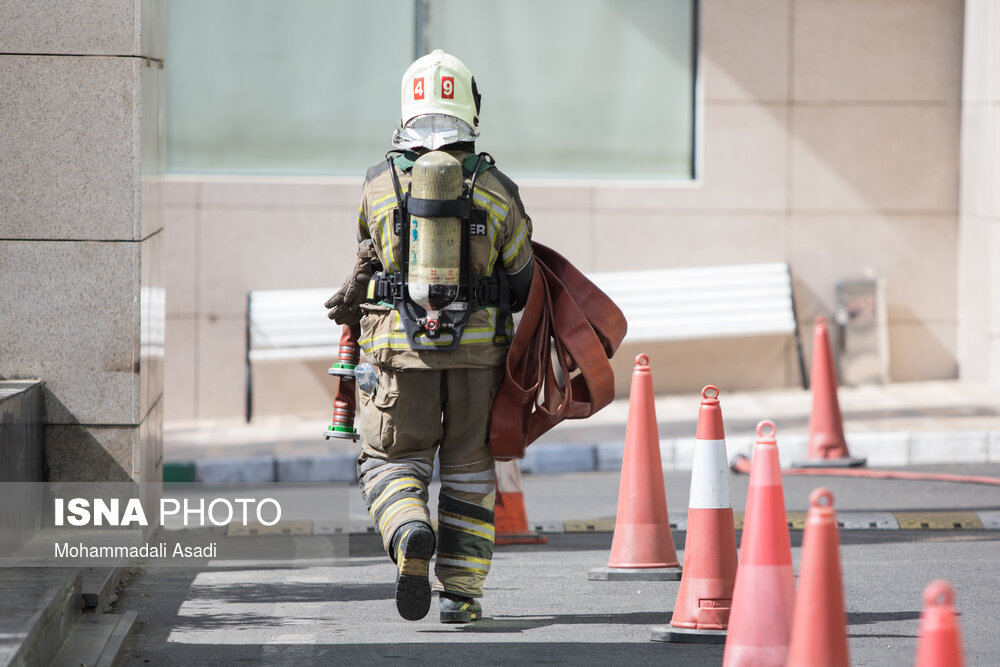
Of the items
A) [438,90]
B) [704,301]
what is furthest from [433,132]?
[704,301]

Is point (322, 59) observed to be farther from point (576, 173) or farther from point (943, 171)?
point (943, 171)

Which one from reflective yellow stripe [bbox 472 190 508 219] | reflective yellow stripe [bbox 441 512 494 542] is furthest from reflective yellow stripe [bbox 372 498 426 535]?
reflective yellow stripe [bbox 472 190 508 219]

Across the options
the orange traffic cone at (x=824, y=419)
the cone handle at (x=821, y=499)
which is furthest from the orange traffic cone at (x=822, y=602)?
the orange traffic cone at (x=824, y=419)

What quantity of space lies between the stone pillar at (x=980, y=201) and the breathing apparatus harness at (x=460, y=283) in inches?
326

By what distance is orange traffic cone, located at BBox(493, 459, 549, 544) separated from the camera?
7.58 meters

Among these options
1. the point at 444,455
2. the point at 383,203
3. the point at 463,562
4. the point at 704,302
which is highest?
the point at 383,203

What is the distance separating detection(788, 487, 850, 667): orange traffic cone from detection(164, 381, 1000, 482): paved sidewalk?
6.36m

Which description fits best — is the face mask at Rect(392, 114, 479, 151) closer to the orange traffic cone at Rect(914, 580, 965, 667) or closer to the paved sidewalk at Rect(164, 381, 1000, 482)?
the orange traffic cone at Rect(914, 580, 965, 667)

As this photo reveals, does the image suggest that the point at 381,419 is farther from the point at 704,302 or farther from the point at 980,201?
the point at 980,201

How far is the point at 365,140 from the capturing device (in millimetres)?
13789

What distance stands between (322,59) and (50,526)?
7.68 metres

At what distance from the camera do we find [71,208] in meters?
6.68

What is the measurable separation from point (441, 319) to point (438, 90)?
81 centimetres

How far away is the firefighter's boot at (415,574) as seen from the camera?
17.3 ft
